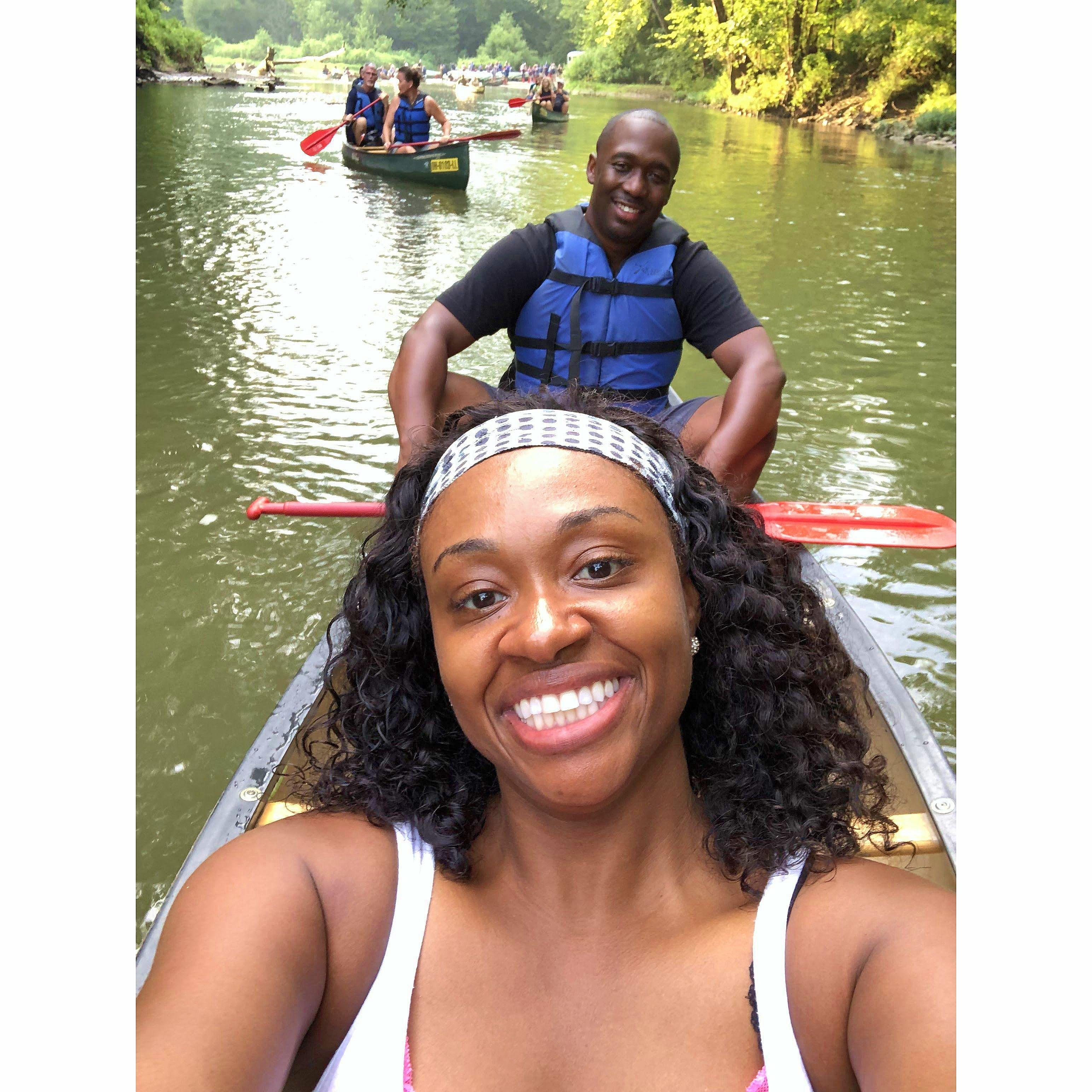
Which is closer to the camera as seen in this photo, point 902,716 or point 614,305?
point 902,716

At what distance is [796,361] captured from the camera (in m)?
6.69

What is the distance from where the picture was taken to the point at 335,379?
6223 millimetres

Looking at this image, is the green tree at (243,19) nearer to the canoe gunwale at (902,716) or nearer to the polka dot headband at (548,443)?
the canoe gunwale at (902,716)

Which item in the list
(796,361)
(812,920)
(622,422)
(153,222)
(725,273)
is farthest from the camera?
(153,222)

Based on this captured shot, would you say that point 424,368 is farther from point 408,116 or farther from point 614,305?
point 408,116

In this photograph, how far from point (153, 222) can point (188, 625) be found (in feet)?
23.9

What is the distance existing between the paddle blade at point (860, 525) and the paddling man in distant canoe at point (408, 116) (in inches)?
406

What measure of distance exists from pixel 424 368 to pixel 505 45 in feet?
139

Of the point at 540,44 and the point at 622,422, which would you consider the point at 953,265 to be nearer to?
the point at 622,422

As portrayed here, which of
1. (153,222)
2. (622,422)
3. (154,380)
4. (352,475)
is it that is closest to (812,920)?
(622,422)

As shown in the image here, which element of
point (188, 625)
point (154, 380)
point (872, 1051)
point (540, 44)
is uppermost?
point (540, 44)

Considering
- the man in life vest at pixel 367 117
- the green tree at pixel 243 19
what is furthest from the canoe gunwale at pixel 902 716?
the green tree at pixel 243 19

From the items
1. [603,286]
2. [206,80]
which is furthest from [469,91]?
[603,286]

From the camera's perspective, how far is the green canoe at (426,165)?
1161 cm
